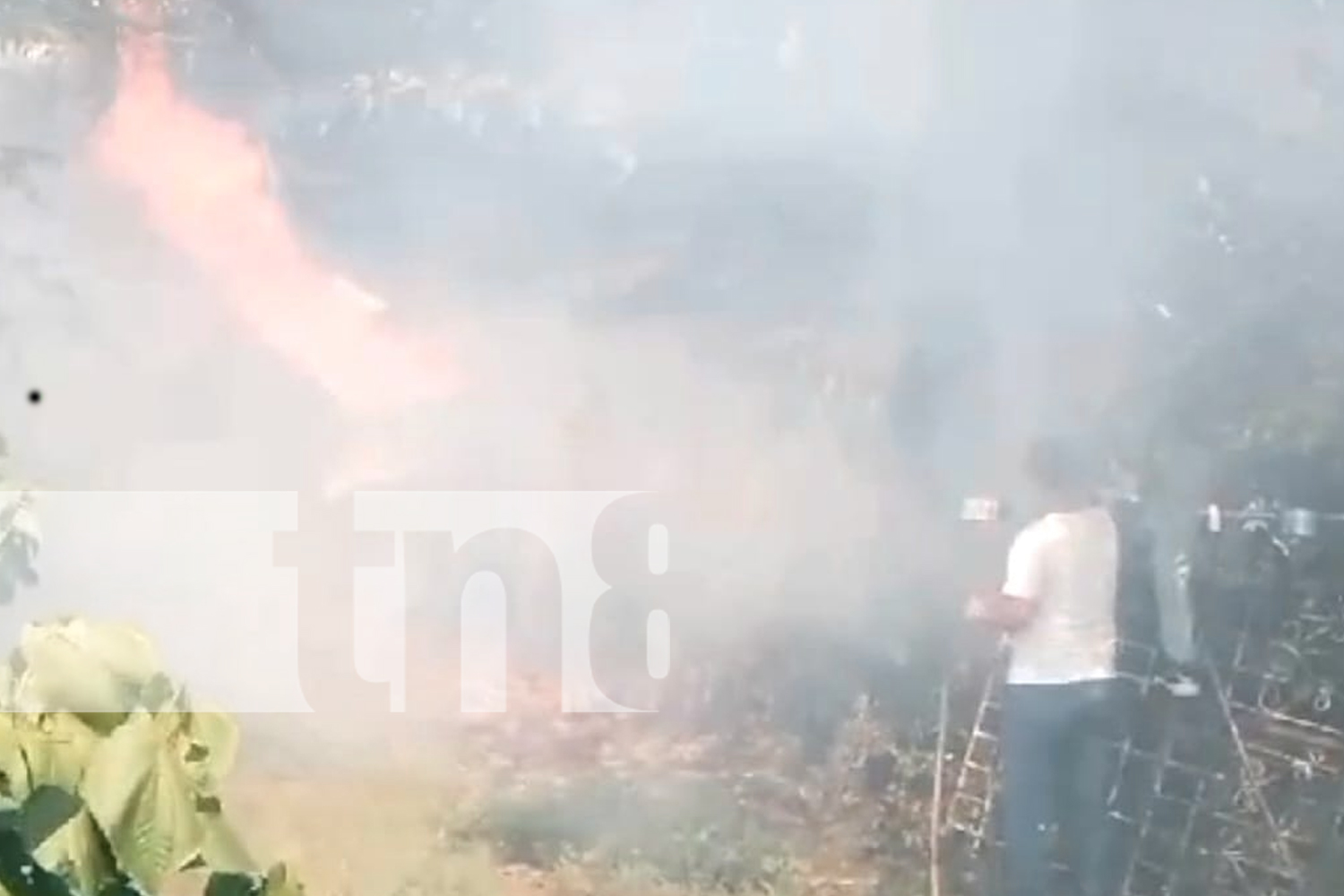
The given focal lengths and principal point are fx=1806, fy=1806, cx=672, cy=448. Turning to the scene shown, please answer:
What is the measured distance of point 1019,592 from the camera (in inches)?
68.2

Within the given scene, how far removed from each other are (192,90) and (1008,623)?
933mm

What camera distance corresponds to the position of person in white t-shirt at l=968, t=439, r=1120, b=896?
1711 mm

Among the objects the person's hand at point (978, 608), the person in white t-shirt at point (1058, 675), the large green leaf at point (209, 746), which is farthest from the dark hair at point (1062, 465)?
the large green leaf at point (209, 746)

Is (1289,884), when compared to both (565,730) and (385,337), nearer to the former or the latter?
(565,730)

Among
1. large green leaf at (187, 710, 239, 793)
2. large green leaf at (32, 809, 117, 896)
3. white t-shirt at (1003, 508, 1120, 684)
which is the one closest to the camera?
large green leaf at (32, 809, 117, 896)

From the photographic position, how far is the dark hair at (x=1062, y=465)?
5.61ft

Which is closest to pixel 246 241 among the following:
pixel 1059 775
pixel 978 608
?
pixel 978 608

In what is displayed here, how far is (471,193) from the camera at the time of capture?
5.61 ft

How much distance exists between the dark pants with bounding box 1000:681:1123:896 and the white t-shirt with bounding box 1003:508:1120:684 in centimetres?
2

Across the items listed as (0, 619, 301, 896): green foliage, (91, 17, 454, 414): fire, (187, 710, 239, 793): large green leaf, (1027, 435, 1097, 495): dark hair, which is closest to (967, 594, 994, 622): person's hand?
(1027, 435, 1097, 495): dark hair

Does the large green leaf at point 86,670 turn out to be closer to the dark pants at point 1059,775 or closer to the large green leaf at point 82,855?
the large green leaf at point 82,855

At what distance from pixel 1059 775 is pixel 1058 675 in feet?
0.33

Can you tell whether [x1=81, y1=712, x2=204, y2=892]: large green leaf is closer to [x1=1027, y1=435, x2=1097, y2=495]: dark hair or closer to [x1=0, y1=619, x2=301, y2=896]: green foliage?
[x1=0, y1=619, x2=301, y2=896]: green foliage

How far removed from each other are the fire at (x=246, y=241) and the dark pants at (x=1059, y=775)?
65 cm
